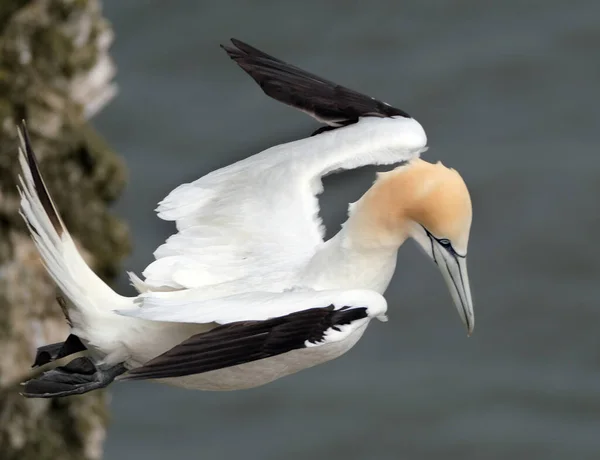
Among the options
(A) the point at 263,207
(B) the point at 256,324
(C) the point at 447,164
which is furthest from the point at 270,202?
(C) the point at 447,164

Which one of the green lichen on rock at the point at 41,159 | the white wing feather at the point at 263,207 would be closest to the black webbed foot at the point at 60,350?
the white wing feather at the point at 263,207

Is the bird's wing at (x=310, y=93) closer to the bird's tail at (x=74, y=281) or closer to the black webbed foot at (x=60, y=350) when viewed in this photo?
the bird's tail at (x=74, y=281)

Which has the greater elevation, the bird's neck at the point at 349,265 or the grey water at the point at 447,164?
the grey water at the point at 447,164

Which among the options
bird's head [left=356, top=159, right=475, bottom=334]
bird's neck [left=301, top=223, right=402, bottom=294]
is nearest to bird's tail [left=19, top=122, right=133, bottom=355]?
bird's neck [left=301, top=223, right=402, bottom=294]

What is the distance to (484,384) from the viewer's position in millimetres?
20609

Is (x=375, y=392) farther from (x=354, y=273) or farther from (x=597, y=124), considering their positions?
(x=354, y=273)

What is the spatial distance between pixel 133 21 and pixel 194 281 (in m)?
15.4

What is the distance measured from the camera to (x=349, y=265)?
7.88 metres

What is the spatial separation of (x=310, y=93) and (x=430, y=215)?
1.46 meters

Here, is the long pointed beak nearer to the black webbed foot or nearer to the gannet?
the gannet

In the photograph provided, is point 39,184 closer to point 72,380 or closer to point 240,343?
point 72,380

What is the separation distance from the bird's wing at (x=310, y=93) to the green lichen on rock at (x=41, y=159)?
474 centimetres

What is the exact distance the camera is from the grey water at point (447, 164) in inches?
793

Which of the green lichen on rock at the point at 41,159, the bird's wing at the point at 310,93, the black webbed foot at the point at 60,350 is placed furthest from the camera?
the green lichen on rock at the point at 41,159
